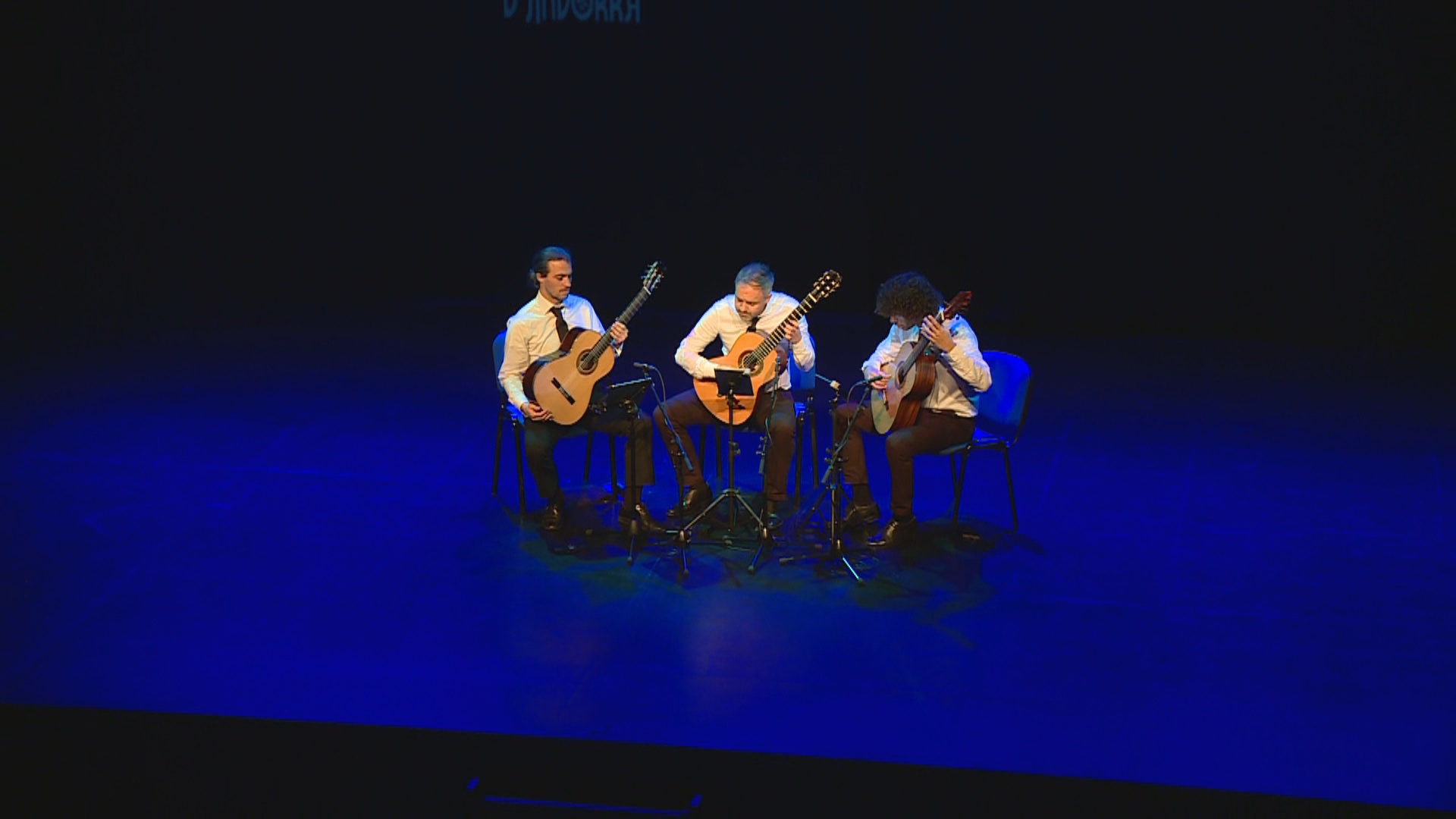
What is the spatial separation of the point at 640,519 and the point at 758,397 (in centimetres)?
65

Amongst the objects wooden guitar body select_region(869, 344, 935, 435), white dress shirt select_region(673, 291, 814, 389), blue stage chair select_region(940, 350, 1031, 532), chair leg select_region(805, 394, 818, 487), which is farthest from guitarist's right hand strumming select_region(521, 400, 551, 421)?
blue stage chair select_region(940, 350, 1031, 532)

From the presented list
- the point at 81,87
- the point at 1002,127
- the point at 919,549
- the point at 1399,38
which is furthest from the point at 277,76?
the point at 1399,38

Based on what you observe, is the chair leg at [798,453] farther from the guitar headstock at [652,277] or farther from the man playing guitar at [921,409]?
the guitar headstock at [652,277]

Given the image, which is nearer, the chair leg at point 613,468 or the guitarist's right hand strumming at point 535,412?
the guitarist's right hand strumming at point 535,412

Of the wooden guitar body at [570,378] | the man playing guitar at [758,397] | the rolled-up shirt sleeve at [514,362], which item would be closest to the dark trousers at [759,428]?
the man playing guitar at [758,397]

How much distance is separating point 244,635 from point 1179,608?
10.3 ft

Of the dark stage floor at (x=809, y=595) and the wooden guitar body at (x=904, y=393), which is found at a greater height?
the wooden guitar body at (x=904, y=393)

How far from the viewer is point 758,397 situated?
575cm

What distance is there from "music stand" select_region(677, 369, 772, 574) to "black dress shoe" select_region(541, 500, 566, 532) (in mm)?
482

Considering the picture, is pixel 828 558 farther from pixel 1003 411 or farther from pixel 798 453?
pixel 1003 411

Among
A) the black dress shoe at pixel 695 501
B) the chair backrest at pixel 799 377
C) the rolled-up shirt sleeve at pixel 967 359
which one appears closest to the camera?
the rolled-up shirt sleeve at pixel 967 359

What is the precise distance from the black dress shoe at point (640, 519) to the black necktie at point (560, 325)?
0.71 m

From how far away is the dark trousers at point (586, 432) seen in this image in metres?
5.77

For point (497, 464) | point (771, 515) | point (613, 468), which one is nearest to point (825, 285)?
point (771, 515)
